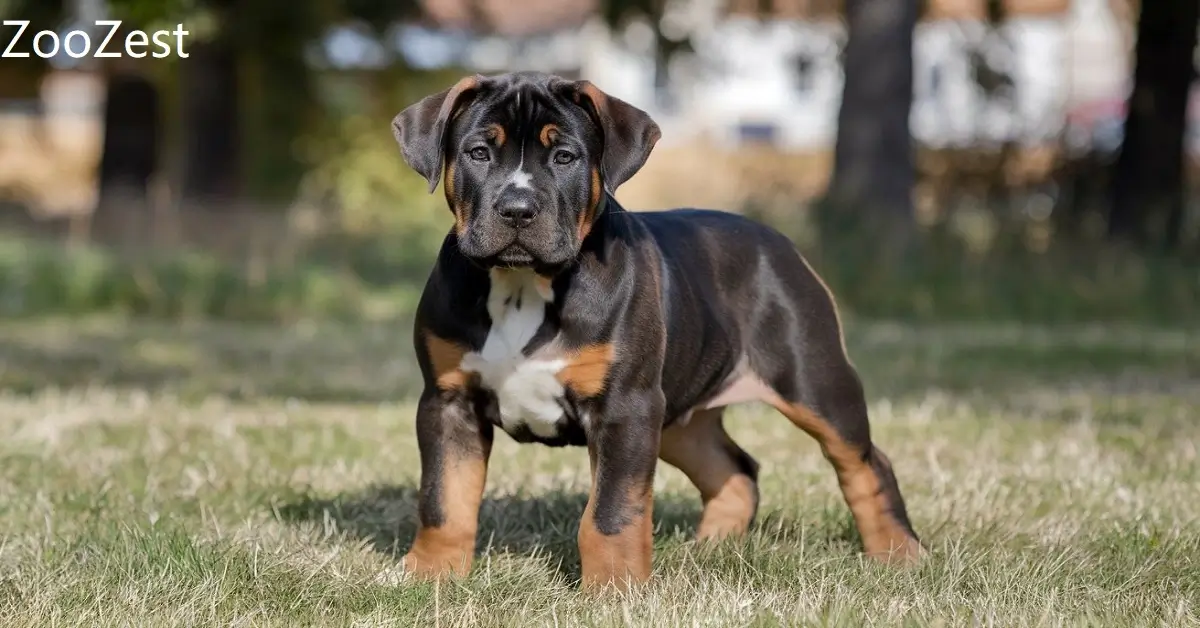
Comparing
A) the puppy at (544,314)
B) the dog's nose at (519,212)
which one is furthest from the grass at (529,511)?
the dog's nose at (519,212)

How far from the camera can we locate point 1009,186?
717 inches

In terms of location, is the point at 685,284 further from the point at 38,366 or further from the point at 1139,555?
the point at 38,366

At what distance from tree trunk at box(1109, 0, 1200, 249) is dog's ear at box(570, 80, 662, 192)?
1329 cm

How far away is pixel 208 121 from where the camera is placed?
1989 cm

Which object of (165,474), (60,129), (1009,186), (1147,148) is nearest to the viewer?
(165,474)

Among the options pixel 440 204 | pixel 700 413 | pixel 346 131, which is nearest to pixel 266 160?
pixel 346 131

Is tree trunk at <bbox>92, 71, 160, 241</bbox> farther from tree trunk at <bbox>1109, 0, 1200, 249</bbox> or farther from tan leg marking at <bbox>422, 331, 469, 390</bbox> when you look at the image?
tan leg marking at <bbox>422, 331, 469, 390</bbox>

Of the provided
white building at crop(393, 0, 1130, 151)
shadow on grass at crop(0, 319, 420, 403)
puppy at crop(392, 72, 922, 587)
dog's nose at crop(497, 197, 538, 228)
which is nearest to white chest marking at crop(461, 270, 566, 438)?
puppy at crop(392, 72, 922, 587)

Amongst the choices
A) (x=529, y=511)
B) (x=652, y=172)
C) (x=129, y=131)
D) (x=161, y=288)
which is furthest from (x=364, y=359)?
(x=129, y=131)

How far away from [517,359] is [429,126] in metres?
0.72

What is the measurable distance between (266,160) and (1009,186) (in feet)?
35.2

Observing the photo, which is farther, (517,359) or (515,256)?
(517,359)

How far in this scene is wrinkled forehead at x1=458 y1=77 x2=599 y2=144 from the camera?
450 cm

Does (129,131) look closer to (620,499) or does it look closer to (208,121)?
(208,121)
